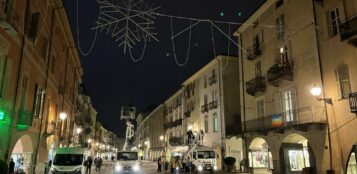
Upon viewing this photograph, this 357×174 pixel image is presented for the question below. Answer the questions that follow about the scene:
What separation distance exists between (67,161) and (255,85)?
16.8 metres

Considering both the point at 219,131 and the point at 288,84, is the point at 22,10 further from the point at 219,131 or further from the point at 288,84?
the point at 219,131

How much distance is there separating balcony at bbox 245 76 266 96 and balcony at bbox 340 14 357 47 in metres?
10.8

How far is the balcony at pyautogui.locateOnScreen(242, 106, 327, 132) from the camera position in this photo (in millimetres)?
20328

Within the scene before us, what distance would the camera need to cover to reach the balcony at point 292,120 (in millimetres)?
20328

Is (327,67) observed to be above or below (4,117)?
above

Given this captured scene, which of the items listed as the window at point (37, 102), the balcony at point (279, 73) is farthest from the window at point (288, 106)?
the window at point (37, 102)

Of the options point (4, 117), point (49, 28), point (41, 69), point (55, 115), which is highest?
point (49, 28)

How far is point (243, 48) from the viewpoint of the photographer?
107 feet

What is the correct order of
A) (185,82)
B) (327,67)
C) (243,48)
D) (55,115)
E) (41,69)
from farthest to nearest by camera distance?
(185,82)
(243,48)
(55,115)
(41,69)
(327,67)

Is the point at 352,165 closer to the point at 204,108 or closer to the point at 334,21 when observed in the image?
the point at 334,21

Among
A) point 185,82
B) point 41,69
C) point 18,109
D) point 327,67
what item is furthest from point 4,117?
point 185,82

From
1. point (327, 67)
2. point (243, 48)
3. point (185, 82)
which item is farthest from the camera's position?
point (185, 82)

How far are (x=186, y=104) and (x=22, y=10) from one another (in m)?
38.4

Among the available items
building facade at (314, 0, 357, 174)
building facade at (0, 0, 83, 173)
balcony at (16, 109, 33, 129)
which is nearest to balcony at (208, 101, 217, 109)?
building facade at (0, 0, 83, 173)
